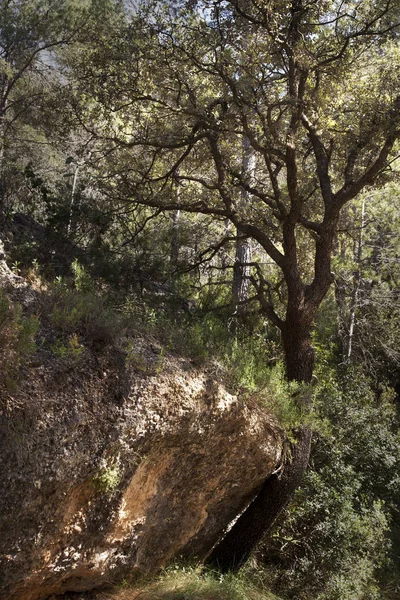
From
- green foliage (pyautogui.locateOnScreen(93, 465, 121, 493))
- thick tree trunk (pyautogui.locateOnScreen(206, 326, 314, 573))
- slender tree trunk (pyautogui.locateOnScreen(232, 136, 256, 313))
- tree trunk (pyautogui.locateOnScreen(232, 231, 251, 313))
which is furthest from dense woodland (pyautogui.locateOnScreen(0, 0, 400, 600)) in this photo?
green foliage (pyautogui.locateOnScreen(93, 465, 121, 493))

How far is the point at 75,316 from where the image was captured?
17.6 feet

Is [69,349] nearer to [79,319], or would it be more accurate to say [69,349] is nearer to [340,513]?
[79,319]

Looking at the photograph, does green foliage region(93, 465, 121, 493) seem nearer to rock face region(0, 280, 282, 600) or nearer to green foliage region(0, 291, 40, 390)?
rock face region(0, 280, 282, 600)

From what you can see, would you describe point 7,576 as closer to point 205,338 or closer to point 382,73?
point 205,338

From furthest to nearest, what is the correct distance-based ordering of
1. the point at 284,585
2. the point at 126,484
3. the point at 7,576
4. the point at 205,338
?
the point at 284,585 → the point at 205,338 → the point at 126,484 → the point at 7,576

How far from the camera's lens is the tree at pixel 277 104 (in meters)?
7.26

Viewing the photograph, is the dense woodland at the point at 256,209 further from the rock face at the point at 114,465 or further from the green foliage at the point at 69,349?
the rock face at the point at 114,465

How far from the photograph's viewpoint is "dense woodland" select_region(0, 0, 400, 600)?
23.7 ft

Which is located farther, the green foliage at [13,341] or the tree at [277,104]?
the tree at [277,104]

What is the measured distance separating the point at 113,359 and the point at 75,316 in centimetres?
54

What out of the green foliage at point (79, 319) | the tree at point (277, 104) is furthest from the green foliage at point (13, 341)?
the tree at point (277, 104)

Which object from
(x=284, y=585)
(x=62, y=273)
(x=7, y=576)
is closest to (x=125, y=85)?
(x=62, y=273)

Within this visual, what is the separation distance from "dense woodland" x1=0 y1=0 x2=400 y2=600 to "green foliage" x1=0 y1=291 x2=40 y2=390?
1.71 ft

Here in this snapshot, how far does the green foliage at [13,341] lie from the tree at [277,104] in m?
3.82
